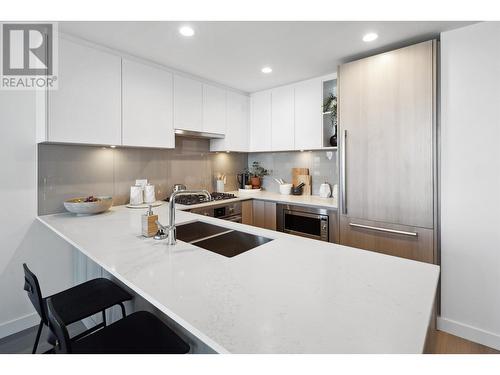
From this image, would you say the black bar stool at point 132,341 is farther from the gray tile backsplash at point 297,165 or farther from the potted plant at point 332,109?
the gray tile backsplash at point 297,165

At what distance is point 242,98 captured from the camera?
3.50m

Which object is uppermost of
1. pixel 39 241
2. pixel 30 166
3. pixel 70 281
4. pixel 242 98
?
pixel 242 98

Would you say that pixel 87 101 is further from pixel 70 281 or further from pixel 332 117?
pixel 332 117

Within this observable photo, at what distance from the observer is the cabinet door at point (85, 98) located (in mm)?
1966

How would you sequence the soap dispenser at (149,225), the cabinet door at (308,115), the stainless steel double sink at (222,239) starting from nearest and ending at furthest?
the soap dispenser at (149,225) < the stainless steel double sink at (222,239) < the cabinet door at (308,115)

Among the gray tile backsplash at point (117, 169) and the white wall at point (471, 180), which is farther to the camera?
the gray tile backsplash at point (117, 169)

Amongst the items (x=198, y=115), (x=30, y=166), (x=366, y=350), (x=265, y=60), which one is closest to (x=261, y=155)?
(x=198, y=115)

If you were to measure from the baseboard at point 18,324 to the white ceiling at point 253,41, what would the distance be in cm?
232

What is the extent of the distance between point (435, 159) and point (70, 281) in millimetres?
3300

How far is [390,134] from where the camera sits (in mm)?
2156

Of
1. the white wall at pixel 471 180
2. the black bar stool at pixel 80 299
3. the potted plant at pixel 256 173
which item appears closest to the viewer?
the black bar stool at pixel 80 299

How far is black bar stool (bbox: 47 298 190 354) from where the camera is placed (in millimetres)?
1047

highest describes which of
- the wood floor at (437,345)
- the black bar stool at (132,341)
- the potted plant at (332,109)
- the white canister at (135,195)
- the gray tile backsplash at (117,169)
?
the potted plant at (332,109)

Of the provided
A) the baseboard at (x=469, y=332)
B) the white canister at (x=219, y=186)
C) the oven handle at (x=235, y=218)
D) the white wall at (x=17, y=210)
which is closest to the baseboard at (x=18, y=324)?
the white wall at (x=17, y=210)
